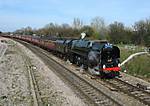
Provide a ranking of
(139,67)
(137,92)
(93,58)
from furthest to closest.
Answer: (139,67)
(93,58)
(137,92)

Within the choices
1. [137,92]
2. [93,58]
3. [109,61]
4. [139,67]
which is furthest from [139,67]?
[137,92]

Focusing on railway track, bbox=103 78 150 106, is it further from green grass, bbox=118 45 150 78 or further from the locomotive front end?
green grass, bbox=118 45 150 78

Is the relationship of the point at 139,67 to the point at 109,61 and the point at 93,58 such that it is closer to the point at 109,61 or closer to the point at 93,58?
the point at 93,58

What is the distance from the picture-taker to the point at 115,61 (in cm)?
2167

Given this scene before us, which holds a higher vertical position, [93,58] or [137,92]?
[93,58]

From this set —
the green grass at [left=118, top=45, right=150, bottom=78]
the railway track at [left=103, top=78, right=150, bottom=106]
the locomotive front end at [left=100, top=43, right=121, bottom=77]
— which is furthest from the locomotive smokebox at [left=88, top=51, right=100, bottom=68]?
the green grass at [left=118, top=45, right=150, bottom=78]

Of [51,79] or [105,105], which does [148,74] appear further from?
[105,105]

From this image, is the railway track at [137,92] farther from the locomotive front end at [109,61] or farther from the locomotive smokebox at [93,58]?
the locomotive smokebox at [93,58]

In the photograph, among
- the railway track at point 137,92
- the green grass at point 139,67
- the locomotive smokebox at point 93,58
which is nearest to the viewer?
the railway track at point 137,92

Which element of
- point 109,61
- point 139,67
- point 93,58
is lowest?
point 139,67

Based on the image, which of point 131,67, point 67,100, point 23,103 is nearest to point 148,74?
point 131,67

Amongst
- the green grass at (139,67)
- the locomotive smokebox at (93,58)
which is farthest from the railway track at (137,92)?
the green grass at (139,67)

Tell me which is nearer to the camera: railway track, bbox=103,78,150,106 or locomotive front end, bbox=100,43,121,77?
railway track, bbox=103,78,150,106

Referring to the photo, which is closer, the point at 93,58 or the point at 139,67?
the point at 93,58
